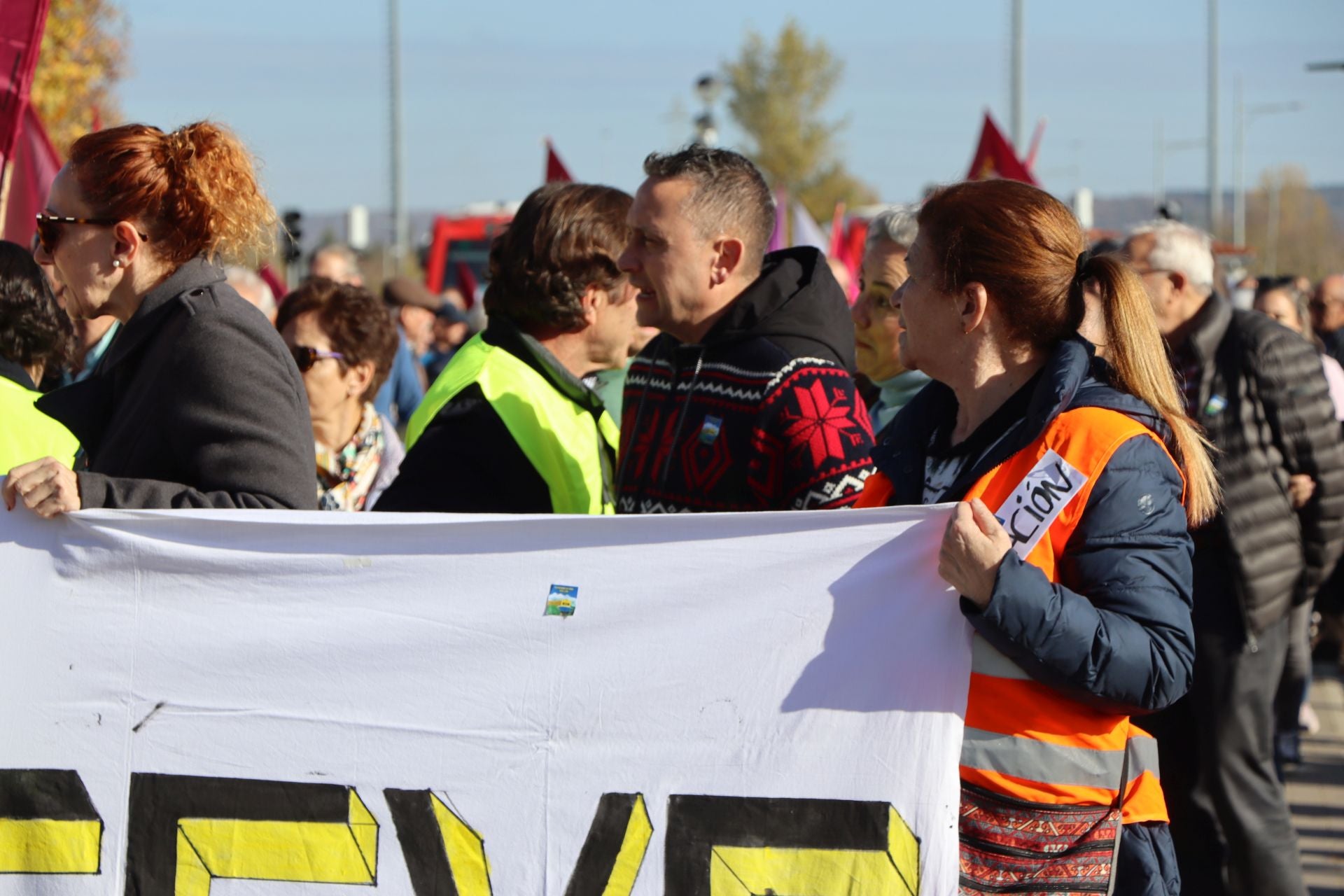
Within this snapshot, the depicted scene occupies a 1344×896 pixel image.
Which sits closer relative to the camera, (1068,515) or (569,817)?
(1068,515)

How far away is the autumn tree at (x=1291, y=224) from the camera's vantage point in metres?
62.2

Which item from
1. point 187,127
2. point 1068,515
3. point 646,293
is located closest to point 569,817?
point 1068,515

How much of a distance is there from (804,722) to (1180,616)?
641 millimetres

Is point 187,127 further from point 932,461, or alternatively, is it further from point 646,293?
point 932,461

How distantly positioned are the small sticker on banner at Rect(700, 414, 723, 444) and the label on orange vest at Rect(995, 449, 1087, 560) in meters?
0.95

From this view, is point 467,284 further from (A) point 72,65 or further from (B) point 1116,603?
(B) point 1116,603

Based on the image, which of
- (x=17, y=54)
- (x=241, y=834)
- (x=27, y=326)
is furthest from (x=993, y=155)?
(x=241, y=834)

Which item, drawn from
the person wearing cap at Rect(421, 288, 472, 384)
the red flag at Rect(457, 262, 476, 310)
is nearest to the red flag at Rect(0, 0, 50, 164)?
the person wearing cap at Rect(421, 288, 472, 384)

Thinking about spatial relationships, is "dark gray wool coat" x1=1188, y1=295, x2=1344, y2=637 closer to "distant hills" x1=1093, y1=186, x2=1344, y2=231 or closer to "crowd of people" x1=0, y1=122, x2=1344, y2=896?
"crowd of people" x1=0, y1=122, x2=1344, y2=896

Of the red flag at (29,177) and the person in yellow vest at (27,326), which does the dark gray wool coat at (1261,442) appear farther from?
the red flag at (29,177)

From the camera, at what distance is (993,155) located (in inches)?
374

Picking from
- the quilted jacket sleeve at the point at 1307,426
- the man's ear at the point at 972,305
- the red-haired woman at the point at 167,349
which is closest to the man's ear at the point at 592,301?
the red-haired woman at the point at 167,349

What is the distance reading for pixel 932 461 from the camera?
2.74 metres

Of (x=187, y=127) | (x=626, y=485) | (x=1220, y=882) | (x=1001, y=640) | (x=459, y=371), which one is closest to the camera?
(x=1001, y=640)
